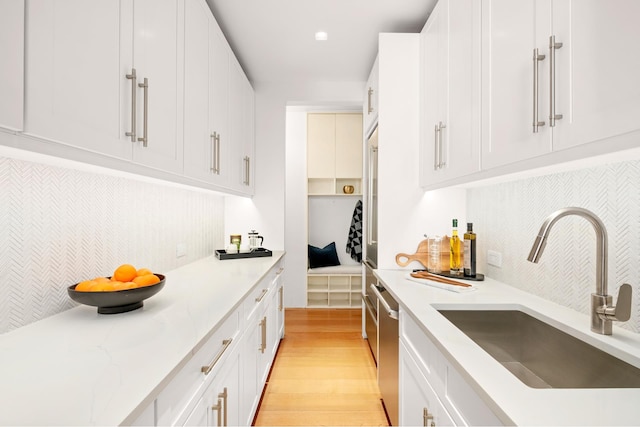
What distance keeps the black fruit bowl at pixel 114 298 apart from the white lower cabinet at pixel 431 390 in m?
1.04

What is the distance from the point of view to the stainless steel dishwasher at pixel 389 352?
178 centimetres

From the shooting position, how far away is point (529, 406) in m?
0.68

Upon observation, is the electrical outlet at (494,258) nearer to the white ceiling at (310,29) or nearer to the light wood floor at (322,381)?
the light wood floor at (322,381)

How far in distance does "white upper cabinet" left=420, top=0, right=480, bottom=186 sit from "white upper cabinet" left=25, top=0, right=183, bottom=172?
53.7 inches

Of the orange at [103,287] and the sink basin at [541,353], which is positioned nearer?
the sink basin at [541,353]

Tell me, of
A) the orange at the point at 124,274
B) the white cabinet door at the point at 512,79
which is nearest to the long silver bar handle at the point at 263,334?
the orange at the point at 124,274

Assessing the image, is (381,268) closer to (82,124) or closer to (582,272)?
(582,272)

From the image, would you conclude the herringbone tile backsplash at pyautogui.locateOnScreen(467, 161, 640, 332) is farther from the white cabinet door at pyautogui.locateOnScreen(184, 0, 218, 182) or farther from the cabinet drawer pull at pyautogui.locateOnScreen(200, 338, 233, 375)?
the white cabinet door at pyautogui.locateOnScreen(184, 0, 218, 182)

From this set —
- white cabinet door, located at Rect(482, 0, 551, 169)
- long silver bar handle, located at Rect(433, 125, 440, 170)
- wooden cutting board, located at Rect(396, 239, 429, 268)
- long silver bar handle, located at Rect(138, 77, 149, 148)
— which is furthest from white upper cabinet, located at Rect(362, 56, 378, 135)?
long silver bar handle, located at Rect(138, 77, 149, 148)

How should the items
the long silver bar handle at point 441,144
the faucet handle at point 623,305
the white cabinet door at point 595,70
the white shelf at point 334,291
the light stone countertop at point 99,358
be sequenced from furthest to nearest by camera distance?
the white shelf at point 334,291 → the long silver bar handle at point 441,144 → the faucet handle at point 623,305 → the white cabinet door at point 595,70 → the light stone countertop at point 99,358

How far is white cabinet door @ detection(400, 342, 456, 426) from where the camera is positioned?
1085mm

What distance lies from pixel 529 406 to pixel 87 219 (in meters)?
1.63

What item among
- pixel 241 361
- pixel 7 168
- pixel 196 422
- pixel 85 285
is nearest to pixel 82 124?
pixel 7 168

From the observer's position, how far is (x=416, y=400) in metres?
Answer: 1.36
